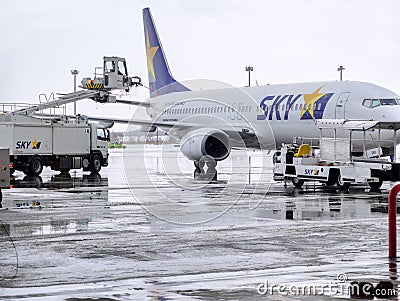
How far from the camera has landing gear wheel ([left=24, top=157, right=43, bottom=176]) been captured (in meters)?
34.8

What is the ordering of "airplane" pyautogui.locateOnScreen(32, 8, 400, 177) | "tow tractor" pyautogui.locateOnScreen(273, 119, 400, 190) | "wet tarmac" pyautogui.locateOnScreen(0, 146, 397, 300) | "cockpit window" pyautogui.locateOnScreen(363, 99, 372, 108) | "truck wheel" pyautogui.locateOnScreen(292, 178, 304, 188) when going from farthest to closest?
"airplane" pyautogui.locateOnScreen(32, 8, 400, 177) → "cockpit window" pyautogui.locateOnScreen(363, 99, 372, 108) → "truck wheel" pyautogui.locateOnScreen(292, 178, 304, 188) → "tow tractor" pyautogui.locateOnScreen(273, 119, 400, 190) → "wet tarmac" pyautogui.locateOnScreen(0, 146, 397, 300)

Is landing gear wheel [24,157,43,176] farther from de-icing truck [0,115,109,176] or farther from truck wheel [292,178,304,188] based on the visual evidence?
truck wheel [292,178,304,188]

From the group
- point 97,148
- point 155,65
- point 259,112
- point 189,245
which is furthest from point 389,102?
point 155,65

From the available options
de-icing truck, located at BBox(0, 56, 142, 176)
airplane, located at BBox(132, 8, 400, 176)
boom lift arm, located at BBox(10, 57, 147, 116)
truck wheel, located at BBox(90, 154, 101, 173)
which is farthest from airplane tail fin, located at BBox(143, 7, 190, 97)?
truck wheel, located at BBox(90, 154, 101, 173)

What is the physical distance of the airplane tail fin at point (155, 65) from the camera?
4778 centimetres

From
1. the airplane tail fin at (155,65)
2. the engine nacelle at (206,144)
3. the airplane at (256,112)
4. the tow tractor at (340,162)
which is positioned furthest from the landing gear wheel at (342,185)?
the airplane tail fin at (155,65)

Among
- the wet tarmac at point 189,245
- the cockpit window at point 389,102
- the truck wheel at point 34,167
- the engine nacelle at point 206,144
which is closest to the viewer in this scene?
the wet tarmac at point 189,245

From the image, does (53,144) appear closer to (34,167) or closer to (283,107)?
(34,167)

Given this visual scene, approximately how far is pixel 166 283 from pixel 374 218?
8.83 m

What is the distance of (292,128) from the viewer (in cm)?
3453

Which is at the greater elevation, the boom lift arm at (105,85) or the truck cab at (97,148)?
the boom lift arm at (105,85)

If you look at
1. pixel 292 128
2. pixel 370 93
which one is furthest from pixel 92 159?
pixel 370 93

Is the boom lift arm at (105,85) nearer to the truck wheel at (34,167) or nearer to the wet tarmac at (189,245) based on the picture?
the truck wheel at (34,167)

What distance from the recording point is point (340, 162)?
26.7 m
